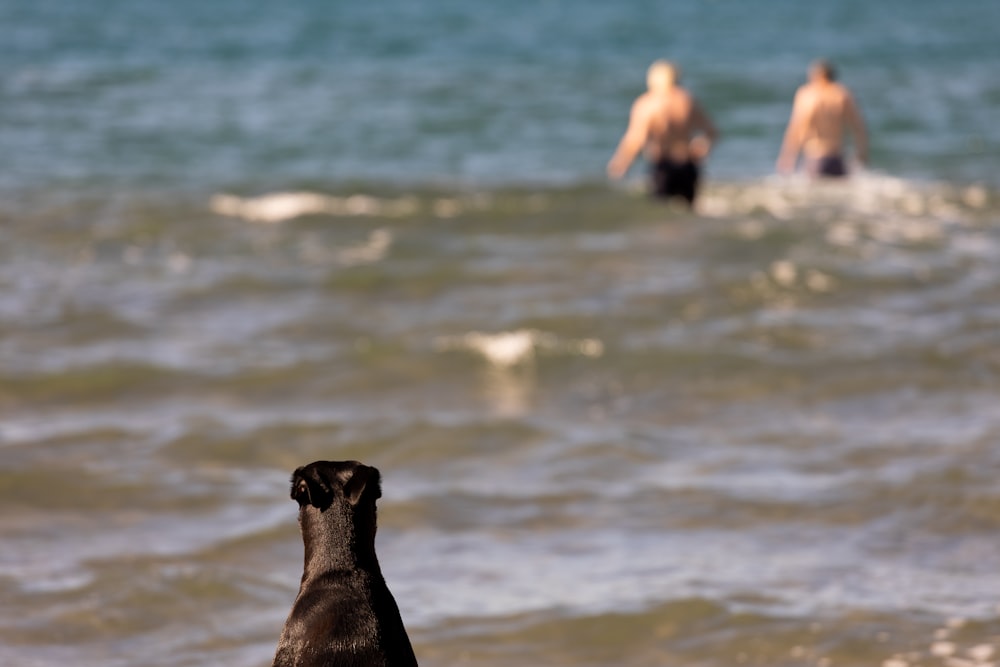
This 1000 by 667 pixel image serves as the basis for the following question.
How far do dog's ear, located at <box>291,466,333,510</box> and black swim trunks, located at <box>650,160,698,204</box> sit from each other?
1111cm

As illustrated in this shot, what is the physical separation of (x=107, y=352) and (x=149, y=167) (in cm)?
923

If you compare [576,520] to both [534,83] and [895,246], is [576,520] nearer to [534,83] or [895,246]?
[895,246]

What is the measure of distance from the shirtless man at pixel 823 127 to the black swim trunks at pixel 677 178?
4.72ft

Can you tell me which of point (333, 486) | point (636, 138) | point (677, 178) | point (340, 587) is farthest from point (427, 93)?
point (340, 587)

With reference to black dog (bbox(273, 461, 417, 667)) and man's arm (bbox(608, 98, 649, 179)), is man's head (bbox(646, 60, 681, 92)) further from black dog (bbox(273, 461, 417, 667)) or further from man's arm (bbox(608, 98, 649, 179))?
black dog (bbox(273, 461, 417, 667))

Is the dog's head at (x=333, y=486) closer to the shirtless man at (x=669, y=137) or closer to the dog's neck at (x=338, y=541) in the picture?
the dog's neck at (x=338, y=541)

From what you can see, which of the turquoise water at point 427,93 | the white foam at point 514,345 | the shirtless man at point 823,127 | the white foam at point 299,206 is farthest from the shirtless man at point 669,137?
the white foam at point 514,345

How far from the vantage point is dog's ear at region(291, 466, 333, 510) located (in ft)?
11.5

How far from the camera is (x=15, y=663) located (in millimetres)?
5305

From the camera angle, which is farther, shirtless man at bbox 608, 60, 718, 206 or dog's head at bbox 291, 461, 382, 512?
shirtless man at bbox 608, 60, 718, 206

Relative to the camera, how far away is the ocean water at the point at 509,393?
5840 mm

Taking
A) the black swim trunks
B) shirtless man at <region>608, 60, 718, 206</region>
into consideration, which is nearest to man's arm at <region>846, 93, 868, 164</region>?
shirtless man at <region>608, 60, 718, 206</region>

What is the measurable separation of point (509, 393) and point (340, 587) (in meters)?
5.63

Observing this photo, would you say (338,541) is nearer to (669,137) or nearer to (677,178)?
(669,137)
